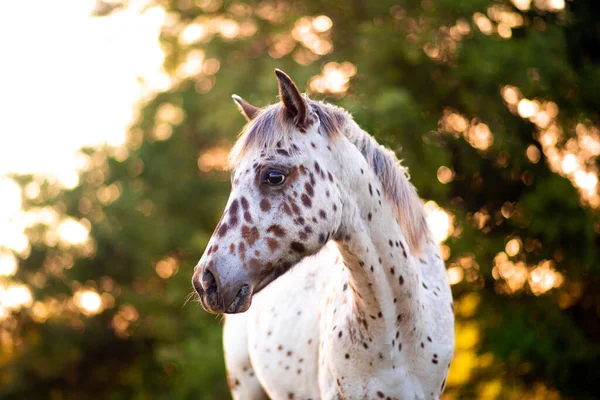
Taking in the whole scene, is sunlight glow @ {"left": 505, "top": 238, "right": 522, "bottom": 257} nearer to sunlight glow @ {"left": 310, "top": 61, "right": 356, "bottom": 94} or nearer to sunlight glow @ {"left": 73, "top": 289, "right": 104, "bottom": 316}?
sunlight glow @ {"left": 310, "top": 61, "right": 356, "bottom": 94}

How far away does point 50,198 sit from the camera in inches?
463

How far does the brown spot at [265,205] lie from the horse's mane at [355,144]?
0.22 meters

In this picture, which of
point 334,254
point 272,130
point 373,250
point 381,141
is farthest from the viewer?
point 381,141

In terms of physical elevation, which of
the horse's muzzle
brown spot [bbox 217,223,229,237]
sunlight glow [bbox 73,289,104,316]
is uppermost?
brown spot [bbox 217,223,229,237]

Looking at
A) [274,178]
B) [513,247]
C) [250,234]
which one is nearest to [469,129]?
[513,247]

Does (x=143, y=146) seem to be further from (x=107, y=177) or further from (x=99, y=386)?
(x=99, y=386)

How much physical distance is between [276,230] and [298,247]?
0.39 feet

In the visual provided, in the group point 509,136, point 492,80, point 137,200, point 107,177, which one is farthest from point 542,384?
point 107,177

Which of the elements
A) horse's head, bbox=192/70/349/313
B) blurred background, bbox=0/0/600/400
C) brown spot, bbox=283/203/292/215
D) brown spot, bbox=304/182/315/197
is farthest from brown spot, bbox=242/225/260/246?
blurred background, bbox=0/0/600/400

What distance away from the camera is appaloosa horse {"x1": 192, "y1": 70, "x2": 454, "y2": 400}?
2.47 metres

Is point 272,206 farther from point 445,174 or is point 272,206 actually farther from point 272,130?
point 445,174

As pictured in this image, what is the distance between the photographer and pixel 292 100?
2576 millimetres

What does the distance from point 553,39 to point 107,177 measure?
7756mm

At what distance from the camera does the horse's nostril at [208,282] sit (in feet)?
7.70
